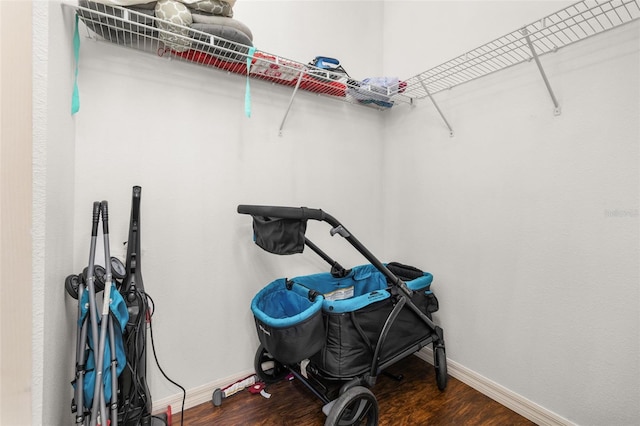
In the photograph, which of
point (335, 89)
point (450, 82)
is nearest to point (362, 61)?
point (335, 89)

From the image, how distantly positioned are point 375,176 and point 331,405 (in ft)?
5.16

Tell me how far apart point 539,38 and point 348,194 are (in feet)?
4.35

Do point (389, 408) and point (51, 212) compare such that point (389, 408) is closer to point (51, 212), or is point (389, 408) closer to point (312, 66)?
point (51, 212)

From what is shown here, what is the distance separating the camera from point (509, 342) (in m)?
1.60

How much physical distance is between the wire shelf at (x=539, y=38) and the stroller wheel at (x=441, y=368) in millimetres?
1604

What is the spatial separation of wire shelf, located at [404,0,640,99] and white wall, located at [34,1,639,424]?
0.23ft

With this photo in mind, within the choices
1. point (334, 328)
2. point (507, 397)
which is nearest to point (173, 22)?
point (334, 328)

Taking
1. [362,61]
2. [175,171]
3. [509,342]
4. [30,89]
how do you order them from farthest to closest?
[362,61], [509,342], [175,171], [30,89]

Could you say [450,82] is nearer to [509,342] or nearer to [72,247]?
[509,342]

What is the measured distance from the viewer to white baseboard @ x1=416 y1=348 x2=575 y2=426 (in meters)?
1.43

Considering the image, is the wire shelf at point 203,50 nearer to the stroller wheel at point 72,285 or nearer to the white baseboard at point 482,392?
the stroller wheel at point 72,285

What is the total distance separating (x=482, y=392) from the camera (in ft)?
5.57

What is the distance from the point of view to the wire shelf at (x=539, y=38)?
1178 mm

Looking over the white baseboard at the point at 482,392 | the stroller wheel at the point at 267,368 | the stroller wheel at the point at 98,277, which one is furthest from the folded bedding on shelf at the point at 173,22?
the white baseboard at the point at 482,392
